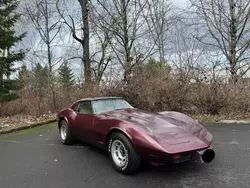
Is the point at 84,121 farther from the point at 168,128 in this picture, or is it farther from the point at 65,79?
the point at 65,79

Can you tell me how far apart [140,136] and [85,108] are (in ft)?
7.24

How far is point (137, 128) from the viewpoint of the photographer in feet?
13.1

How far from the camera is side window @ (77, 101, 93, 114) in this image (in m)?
5.48

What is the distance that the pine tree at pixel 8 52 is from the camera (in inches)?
484

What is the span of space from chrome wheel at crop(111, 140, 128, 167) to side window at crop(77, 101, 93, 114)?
1.28 m

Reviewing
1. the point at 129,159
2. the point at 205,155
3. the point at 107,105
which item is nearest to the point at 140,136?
the point at 129,159

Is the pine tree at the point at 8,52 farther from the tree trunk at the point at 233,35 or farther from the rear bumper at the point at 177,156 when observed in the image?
the tree trunk at the point at 233,35

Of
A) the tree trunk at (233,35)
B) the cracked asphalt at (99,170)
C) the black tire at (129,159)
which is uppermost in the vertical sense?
the tree trunk at (233,35)

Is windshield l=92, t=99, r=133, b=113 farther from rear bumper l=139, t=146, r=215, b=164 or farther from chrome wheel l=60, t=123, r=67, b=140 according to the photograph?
rear bumper l=139, t=146, r=215, b=164

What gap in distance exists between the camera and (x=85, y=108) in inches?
224

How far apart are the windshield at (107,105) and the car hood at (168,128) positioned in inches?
19.4

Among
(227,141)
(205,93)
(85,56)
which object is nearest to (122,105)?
(227,141)

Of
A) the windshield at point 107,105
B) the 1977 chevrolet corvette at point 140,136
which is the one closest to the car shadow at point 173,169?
the 1977 chevrolet corvette at point 140,136

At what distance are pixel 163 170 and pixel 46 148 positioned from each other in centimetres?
Answer: 319
